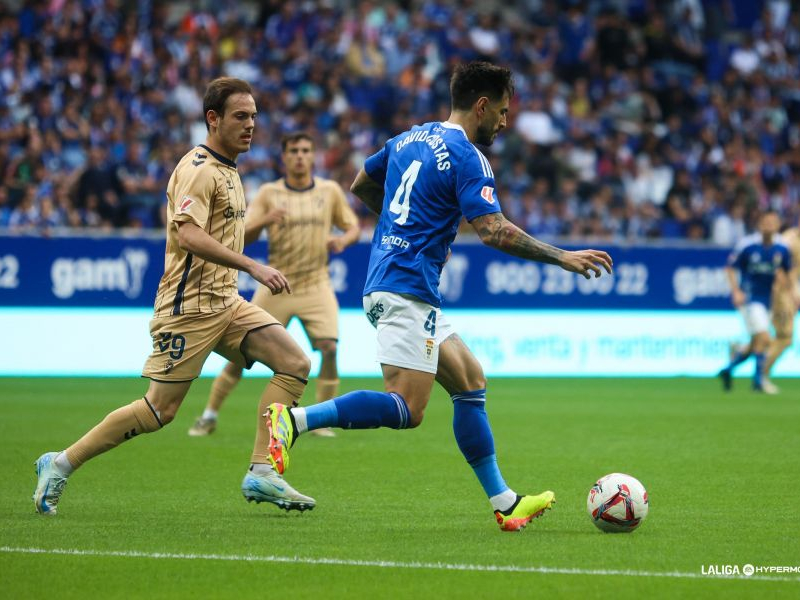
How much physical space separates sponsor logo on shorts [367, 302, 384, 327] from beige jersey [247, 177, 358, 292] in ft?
17.0

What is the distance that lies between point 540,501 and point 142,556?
2057 millimetres

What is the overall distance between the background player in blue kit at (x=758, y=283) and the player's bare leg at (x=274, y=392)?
11022mm

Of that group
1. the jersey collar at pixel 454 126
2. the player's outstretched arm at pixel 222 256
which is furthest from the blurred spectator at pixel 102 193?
the jersey collar at pixel 454 126

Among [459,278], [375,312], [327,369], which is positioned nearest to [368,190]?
[375,312]

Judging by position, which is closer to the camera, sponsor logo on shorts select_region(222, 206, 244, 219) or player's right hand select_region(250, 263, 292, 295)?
player's right hand select_region(250, 263, 292, 295)

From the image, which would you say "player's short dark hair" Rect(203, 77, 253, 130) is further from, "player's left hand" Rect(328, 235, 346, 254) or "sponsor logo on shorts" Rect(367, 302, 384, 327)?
"player's left hand" Rect(328, 235, 346, 254)

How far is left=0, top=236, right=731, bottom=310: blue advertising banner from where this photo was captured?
17875 mm

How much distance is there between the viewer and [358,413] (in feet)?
21.9

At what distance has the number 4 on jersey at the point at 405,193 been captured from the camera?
690 centimetres

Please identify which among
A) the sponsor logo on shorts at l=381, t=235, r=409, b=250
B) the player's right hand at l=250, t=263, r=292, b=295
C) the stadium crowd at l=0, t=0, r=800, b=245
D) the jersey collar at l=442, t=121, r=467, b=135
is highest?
the stadium crowd at l=0, t=0, r=800, b=245

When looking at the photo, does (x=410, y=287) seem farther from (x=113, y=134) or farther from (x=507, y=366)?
(x=113, y=134)

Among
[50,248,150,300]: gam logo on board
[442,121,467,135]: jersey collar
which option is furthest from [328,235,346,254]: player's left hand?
[50,248,150,300]: gam logo on board

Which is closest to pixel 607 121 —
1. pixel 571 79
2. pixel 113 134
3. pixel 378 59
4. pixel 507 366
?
pixel 571 79

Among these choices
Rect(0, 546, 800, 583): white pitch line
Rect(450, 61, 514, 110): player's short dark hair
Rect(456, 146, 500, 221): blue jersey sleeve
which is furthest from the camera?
Rect(450, 61, 514, 110): player's short dark hair
